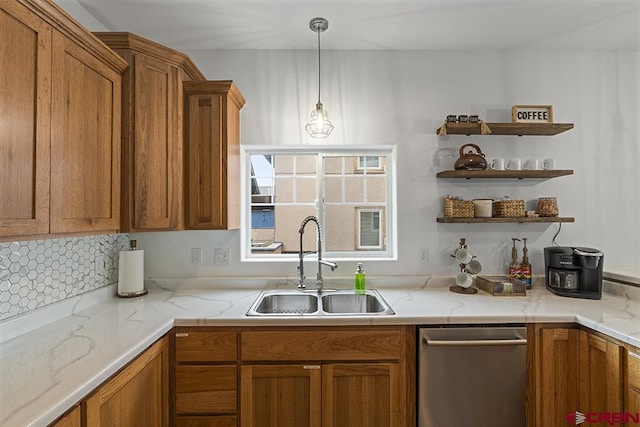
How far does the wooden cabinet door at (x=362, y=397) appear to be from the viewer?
63.1 inches

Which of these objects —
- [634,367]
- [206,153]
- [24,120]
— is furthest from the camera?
[206,153]

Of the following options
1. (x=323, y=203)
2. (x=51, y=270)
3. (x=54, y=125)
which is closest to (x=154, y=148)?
(x=54, y=125)

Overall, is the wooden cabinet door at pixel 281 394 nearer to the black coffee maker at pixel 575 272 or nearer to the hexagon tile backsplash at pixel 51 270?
the hexagon tile backsplash at pixel 51 270

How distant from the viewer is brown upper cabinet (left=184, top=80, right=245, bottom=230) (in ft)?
6.25

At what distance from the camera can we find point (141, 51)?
167 cm

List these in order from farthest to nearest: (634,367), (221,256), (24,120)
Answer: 1. (221,256)
2. (634,367)
3. (24,120)

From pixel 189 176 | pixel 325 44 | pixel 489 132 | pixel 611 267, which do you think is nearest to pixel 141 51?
pixel 189 176

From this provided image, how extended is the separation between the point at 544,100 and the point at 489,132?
608 mm

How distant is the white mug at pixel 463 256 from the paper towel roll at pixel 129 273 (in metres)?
2.02

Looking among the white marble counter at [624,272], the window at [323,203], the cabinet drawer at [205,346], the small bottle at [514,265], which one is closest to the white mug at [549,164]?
the small bottle at [514,265]

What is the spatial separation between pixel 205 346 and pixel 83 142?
3.51 ft

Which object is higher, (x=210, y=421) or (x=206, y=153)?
(x=206, y=153)

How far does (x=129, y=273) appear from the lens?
6.51ft

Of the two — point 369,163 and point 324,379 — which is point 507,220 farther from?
point 324,379
